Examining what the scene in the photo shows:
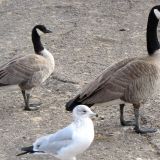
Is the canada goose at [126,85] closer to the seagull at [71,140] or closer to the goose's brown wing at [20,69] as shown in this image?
the seagull at [71,140]

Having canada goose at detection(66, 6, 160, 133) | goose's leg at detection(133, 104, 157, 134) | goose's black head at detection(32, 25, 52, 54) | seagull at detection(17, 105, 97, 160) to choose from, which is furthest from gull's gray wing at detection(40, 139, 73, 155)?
goose's black head at detection(32, 25, 52, 54)

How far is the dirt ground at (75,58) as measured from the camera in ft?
20.3

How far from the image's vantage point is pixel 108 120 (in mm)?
6785

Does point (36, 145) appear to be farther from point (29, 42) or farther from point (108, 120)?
point (29, 42)

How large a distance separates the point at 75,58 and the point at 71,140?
3.98 meters

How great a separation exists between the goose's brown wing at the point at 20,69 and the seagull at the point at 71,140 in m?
1.87

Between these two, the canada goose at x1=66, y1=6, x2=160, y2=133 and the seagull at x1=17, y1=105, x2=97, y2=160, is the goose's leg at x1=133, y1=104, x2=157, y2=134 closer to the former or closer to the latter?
the canada goose at x1=66, y1=6, x2=160, y2=133

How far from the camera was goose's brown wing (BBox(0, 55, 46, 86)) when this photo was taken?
277 inches

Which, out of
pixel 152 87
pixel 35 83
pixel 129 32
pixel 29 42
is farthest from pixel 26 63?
pixel 129 32

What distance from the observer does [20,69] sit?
7.14 meters

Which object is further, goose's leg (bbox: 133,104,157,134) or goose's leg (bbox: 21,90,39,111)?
goose's leg (bbox: 21,90,39,111)

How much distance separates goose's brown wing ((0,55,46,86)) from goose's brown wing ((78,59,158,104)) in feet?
3.62

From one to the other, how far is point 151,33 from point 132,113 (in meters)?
1.02

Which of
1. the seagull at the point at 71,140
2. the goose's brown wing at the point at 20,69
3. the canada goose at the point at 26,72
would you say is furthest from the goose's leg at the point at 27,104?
the seagull at the point at 71,140
